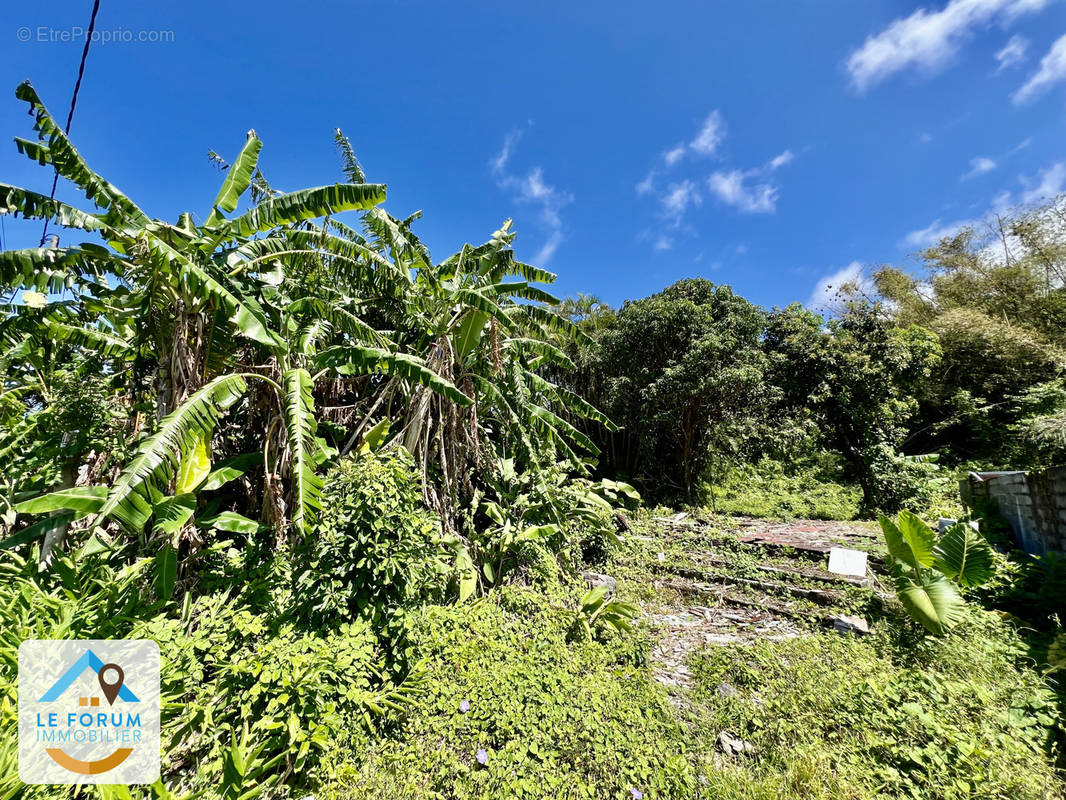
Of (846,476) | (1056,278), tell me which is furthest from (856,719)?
(1056,278)

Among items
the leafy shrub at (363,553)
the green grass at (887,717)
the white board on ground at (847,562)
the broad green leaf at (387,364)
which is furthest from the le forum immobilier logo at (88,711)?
the white board on ground at (847,562)

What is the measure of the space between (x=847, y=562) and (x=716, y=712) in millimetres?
3723

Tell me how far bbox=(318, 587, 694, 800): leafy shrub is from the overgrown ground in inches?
0.5

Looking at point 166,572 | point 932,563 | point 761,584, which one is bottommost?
point 761,584

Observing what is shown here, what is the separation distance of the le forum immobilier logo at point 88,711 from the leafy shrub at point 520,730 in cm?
124

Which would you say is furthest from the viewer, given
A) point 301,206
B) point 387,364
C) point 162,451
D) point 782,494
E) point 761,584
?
point 782,494

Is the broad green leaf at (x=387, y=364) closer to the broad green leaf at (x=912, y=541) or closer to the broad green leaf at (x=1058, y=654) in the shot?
the broad green leaf at (x=1058, y=654)

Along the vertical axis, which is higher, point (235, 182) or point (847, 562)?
point (235, 182)

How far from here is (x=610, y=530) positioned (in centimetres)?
648

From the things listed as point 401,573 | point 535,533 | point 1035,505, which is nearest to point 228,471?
point 401,573

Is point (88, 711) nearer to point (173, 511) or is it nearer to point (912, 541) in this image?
point (173, 511)

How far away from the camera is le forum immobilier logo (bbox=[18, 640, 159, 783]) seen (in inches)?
90.1

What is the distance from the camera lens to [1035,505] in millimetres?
5352

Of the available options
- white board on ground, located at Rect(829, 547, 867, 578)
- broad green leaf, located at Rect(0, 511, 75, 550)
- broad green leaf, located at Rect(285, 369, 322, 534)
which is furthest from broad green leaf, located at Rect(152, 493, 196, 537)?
white board on ground, located at Rect(829, 547, 867, 578)
